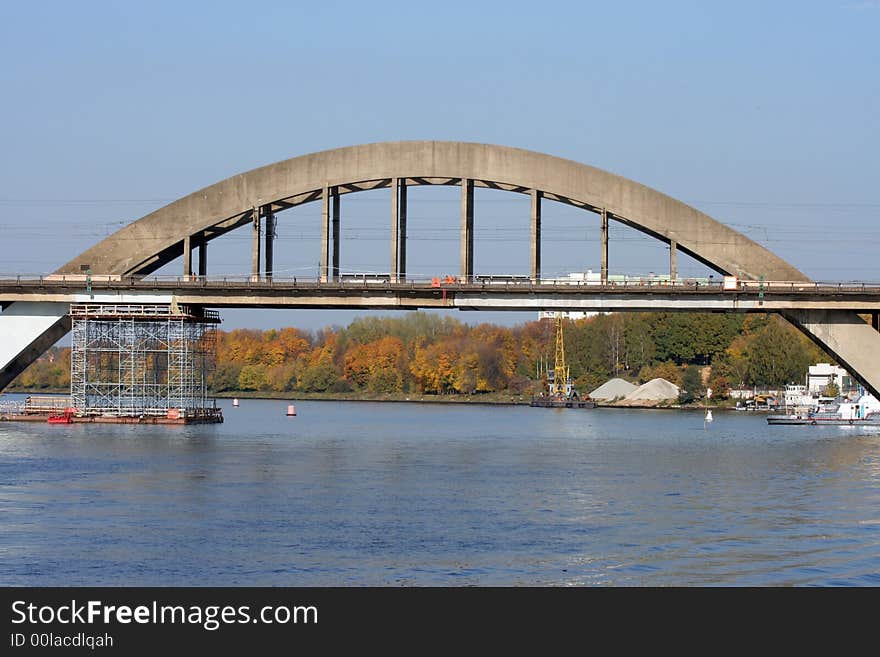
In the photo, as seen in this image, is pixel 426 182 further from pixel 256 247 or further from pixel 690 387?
pixel 690 387

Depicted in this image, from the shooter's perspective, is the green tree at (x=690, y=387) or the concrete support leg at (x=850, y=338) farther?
the green tree at (x=690, y=387)

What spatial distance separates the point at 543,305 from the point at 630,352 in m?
106

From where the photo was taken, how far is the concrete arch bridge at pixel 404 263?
79438 millimetres

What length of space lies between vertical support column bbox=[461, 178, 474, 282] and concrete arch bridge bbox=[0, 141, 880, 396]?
9 cm

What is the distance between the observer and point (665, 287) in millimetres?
78812

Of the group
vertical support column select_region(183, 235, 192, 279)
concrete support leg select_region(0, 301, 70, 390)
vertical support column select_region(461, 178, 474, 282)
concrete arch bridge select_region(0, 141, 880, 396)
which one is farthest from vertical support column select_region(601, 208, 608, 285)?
concrete support leg select_region(0, 301, 70, 390)

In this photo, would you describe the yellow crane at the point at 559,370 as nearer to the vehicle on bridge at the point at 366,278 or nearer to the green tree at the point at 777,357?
the green tree at the point at 777,357

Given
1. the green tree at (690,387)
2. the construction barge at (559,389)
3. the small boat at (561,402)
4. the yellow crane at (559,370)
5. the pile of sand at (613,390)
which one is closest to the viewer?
the green tree at (690,387)

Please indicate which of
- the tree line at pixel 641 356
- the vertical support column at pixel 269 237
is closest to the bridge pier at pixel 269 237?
the vertical support column at pixel 269 237

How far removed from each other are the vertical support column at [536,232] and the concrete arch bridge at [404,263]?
0.06 m

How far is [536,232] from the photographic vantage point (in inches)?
3292

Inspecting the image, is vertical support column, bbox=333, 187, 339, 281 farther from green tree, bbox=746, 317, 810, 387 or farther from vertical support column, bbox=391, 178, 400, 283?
green tree, bbox=746, 317, 810, 387

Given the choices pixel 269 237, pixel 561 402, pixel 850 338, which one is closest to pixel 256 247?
pixel 269 237

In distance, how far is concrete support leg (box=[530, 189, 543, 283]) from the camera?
83.2m
